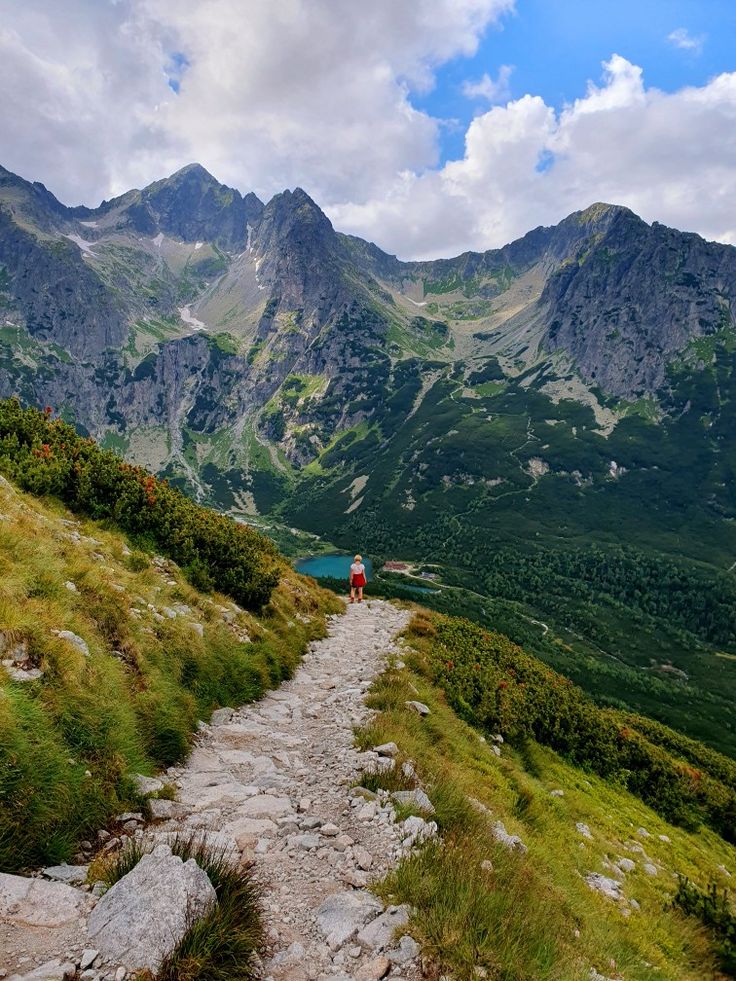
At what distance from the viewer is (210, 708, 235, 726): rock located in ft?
36.7

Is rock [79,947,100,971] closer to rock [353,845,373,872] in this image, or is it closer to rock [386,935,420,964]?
rock [386,935,420,964]

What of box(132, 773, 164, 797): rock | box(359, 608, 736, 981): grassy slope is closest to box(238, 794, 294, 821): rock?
box(132, 773, 164, 797): rock

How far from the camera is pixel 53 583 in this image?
10234mm

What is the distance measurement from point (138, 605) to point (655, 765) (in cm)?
2315

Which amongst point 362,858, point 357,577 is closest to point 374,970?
point 362,858

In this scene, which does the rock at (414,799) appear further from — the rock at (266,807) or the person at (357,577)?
the person at (357,577)

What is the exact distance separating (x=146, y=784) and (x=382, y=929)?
4.24 metres

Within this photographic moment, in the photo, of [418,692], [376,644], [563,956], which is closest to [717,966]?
[563,956]

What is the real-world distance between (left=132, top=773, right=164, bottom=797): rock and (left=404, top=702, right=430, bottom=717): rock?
23.6 feet

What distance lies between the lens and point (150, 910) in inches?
178

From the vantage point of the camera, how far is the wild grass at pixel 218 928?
419cm

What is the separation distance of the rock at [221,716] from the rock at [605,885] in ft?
27.7

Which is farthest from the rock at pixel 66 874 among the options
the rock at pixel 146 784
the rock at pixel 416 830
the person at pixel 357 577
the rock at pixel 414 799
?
the person at pixel 357 577

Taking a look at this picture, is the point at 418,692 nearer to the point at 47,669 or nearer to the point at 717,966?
the point at 717,966
